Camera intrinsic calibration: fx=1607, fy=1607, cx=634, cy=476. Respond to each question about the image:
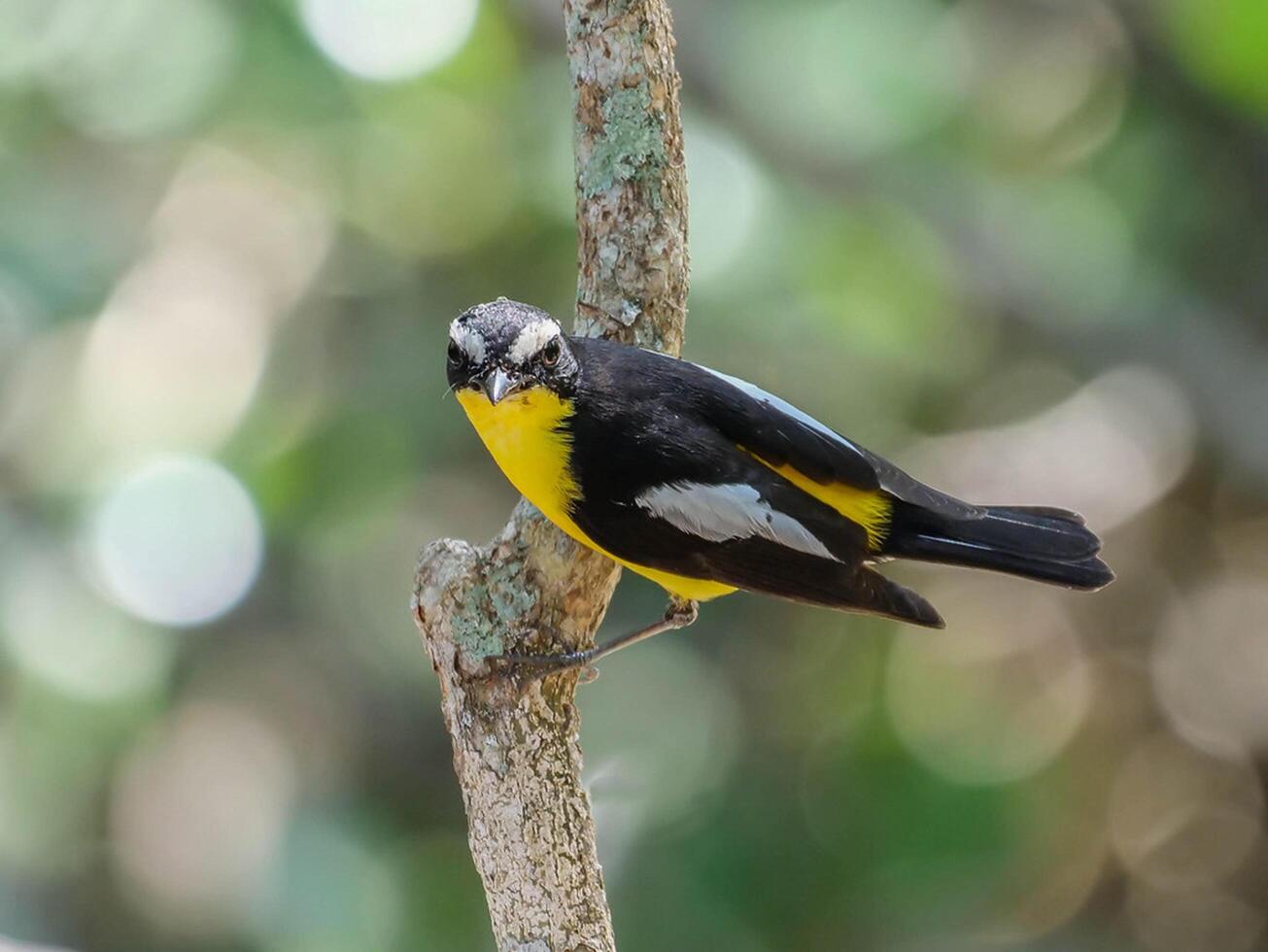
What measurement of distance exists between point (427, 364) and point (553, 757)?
2145mm

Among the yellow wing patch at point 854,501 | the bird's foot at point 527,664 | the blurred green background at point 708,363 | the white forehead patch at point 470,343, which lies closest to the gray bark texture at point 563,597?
the bird's foot at point 527,664

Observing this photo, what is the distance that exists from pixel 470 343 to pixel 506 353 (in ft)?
0.19

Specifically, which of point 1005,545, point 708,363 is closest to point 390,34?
point 708,363

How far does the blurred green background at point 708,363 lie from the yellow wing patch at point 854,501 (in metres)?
1.10

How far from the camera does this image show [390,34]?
145 inches

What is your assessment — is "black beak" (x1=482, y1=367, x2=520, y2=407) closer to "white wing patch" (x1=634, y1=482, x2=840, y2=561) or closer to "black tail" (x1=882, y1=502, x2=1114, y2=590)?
"white wing patch" (x1=634, y1=482, x2=840, y2=561)

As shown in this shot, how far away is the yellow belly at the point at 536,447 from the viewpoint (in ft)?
7.94

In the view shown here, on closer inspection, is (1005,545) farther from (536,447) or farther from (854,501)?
(536,447)

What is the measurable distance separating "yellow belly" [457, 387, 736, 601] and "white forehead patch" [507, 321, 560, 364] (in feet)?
0.20

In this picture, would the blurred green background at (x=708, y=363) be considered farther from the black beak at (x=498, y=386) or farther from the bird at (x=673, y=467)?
the black beak at (x=498, y=386)

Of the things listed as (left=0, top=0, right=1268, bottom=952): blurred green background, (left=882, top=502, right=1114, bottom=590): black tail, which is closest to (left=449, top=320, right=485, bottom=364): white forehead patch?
(left=882, top=502, right=1114, bottom=590): black tail

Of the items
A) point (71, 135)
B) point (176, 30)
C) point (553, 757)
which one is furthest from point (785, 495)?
point (71, 135)

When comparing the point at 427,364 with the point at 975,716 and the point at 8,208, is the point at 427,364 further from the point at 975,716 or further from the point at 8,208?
the point at 975,716

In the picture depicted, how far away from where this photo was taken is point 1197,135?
15.2 feet
